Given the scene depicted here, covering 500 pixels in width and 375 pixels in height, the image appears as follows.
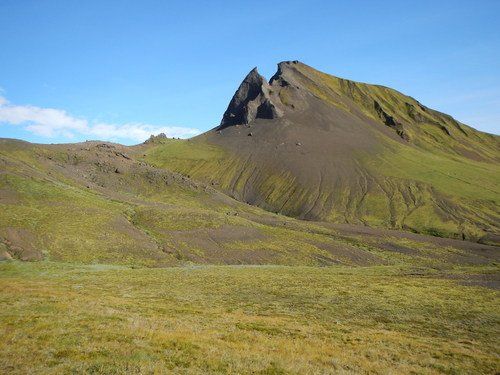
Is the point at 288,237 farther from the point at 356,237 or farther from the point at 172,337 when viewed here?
the point at 172,337

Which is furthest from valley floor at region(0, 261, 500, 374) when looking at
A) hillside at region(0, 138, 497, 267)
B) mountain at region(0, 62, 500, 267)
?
mountain at region(0, 62, 500, 267)

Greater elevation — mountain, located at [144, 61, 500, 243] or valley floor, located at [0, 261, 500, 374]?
mountain, located at [144, 61, 500, 243]

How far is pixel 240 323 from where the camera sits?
113ft

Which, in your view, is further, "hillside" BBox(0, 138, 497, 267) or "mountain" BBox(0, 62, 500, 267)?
"mountain" BBox(0, 62, 500, 267)

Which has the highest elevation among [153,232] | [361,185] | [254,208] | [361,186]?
[361,185]

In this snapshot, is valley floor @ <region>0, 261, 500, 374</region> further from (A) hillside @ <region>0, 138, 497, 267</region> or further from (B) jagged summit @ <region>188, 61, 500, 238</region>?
(B) jagged summit @ <region>188, 61, 500, 238</region>

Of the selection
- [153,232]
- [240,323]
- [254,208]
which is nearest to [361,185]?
[254,208]

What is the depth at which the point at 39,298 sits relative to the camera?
3512cm

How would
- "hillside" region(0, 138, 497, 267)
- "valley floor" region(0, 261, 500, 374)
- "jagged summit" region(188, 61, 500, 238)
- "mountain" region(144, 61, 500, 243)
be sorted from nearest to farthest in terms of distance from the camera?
"valley floor" region(0, 261, 500, 374)
"hillside" region(0, 138, 497, 267)
"mountain" region(144, 61, 500, 243)
"jagged summit" region(188, 61, 500, 238)

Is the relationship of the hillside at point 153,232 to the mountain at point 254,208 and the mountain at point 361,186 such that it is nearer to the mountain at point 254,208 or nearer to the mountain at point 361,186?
the mountain at point 254,208

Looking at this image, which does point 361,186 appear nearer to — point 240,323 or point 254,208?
point 254,208

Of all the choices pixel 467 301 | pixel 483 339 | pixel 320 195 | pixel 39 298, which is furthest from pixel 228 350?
pixel 320 195

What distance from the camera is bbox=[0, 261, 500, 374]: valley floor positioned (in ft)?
72.0

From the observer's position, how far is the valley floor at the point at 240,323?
21953 mm
